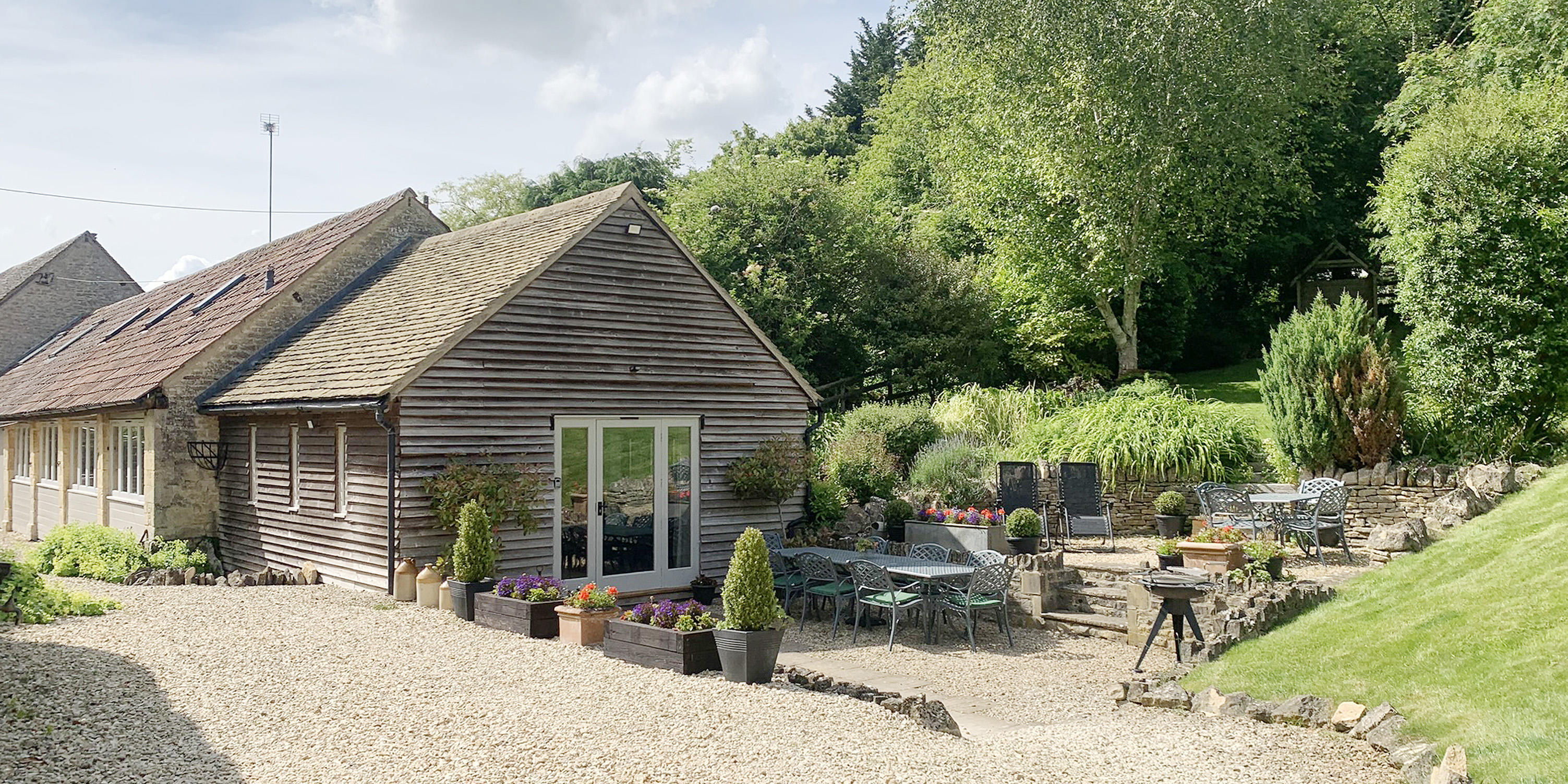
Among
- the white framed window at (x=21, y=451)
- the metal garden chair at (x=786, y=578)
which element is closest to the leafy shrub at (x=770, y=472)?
the metal garden chair at (x=786, y=578)

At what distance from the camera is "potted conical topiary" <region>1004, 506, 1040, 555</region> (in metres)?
13.5

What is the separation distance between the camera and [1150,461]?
17203 mm

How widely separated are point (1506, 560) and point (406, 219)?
16860 mm

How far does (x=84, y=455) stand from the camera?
18.8 m

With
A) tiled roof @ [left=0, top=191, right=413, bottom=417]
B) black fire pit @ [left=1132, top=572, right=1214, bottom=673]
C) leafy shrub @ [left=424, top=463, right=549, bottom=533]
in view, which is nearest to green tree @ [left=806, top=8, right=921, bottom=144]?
tiled roof @ [left=0, top=191, right=413, bottom=417]

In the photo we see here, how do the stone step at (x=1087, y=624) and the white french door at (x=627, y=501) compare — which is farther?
the white french door at (x=627, y=501)

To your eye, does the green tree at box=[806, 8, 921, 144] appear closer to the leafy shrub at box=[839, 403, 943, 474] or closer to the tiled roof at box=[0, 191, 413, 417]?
the leafy shrub at box=[839, 403, 943, 474]

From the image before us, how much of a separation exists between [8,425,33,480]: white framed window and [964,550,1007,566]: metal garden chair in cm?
1946

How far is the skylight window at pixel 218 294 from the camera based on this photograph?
19.1m

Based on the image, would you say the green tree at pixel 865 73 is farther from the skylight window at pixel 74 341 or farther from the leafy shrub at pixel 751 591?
the leafy shrub at pixel 751 591

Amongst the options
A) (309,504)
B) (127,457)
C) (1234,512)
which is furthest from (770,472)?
(127,457)

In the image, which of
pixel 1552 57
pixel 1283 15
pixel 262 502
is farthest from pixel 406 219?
pixel 1552 57

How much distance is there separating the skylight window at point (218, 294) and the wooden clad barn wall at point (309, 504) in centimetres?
465

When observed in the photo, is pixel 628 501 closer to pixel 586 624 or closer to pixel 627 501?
pixel 627 501
